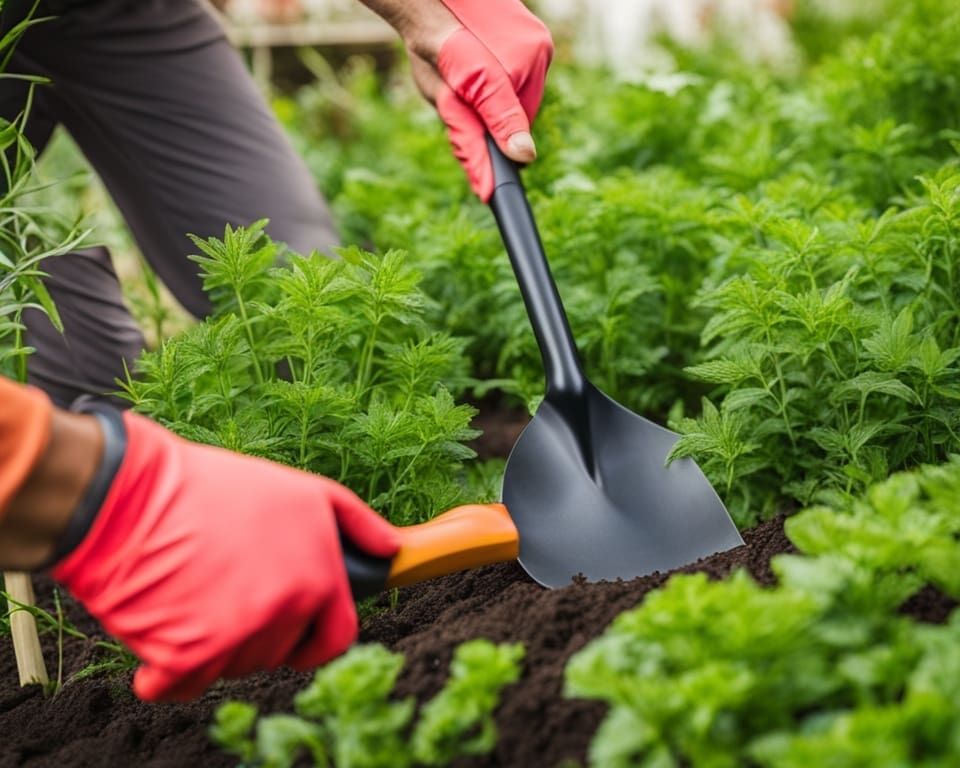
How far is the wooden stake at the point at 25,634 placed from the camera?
70.9 inches

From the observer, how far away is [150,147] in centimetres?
277

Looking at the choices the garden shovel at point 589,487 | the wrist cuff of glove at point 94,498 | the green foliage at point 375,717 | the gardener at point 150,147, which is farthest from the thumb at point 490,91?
the green foliage at point 375,717

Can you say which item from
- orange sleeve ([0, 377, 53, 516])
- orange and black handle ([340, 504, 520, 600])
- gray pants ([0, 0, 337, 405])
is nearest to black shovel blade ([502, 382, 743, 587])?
orange and black handle ([340, 504, 520, 600])

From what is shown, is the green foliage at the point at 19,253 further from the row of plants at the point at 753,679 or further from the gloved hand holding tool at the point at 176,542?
the row of plants at the point at 753,679

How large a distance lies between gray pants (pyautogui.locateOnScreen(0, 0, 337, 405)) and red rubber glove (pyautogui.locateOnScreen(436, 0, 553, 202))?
617 millimetres

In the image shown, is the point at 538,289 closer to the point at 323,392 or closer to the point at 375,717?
the point at 323,392

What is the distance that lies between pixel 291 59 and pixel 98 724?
5666 millimetres

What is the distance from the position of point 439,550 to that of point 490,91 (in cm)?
112

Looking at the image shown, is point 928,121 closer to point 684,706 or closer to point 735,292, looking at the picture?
point 735,292

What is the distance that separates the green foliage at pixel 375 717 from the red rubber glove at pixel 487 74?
1266 millimetres

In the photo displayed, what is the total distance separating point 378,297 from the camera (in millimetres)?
1914

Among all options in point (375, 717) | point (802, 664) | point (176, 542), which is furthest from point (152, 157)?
point (802, 664)

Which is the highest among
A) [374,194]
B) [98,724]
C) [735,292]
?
[735,292]

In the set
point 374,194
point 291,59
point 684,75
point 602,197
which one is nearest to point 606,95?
point 684,75
